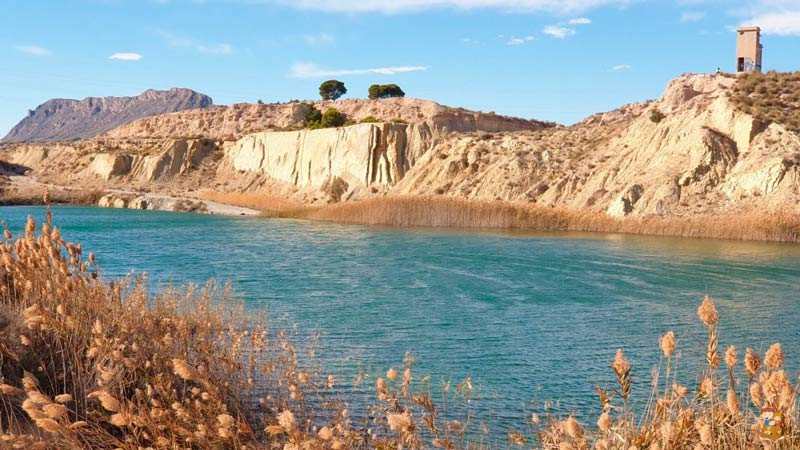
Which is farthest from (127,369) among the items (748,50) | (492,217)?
(748,50)

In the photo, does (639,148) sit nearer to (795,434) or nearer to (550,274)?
(550,274)

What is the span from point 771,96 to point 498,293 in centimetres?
3224

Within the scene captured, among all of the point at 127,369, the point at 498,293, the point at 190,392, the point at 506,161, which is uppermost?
the point at 506,161

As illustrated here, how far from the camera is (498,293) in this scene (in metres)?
20.0

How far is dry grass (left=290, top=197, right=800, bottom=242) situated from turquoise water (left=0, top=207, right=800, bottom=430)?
2.32 metres

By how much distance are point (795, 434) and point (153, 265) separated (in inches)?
847

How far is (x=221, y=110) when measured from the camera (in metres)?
109

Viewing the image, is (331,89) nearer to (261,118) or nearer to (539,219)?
(261,118)

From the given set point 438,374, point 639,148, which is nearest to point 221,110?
point 639,148

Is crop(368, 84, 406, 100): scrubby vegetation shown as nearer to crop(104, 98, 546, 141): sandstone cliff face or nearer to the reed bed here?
crop(104, 98, 546, 141): sandstone cliff face

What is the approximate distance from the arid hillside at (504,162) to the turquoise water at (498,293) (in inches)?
260

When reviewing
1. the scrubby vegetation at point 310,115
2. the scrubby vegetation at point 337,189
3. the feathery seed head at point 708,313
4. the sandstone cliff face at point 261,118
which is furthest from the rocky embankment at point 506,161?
the feathery seed head at point 708,313

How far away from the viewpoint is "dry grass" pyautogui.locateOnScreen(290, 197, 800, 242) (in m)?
34.6

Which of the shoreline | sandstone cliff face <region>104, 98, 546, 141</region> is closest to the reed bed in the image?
the shoreline
